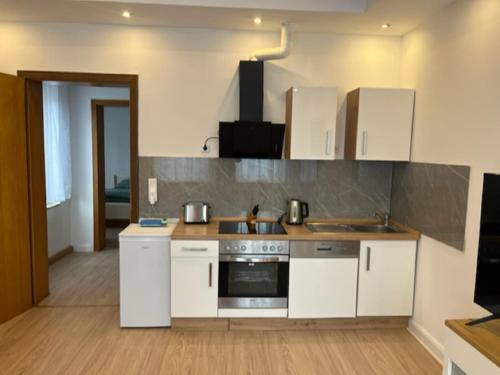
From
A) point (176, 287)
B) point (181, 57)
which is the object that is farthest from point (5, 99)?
point (176, 287)

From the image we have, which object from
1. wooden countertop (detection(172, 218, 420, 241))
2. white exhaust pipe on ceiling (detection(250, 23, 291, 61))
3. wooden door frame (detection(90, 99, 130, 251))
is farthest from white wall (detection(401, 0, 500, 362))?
wooden door frame (detection(90, 99, 130, 251))

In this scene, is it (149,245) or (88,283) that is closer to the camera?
(149,245)

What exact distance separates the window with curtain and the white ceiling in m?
1.46

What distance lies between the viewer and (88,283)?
4121mm

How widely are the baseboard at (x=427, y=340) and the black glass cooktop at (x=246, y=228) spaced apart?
1.38 metres

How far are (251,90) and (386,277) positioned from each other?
2030mm

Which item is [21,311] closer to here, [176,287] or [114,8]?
[176,287]

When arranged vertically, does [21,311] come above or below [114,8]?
below

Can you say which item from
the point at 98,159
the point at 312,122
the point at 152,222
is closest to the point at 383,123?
the point at 312,122

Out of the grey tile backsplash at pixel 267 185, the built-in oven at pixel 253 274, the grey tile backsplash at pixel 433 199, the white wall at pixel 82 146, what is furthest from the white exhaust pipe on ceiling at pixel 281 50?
the white wall at pixel 82 146

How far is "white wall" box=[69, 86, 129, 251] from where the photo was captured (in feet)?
16.8

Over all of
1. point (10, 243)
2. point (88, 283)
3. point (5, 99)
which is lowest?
point (88, 283)

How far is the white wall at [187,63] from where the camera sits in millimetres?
3357

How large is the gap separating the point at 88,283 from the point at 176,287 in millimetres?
1633
